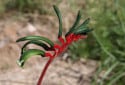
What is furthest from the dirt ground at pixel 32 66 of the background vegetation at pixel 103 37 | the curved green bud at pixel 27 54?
the curved green bud at pixel 27 54

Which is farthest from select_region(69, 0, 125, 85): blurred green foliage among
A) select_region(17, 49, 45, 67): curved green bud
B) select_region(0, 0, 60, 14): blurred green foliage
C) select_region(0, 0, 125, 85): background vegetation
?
select_region(17, 49, 45, 67): curved green bud

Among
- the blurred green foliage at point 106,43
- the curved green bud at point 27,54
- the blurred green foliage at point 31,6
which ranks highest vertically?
the blurred green foliage at point 31,6

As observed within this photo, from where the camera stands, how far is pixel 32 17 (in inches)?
129

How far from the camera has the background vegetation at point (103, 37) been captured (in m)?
2.54

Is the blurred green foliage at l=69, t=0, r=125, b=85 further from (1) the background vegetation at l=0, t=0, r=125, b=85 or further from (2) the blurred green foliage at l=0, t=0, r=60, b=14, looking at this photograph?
(2) the blurred green foliage at l=0, t=0, r=60, b=14

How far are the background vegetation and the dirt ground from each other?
0.08m

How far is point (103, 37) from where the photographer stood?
9.02ft

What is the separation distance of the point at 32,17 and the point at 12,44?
47 centimetres

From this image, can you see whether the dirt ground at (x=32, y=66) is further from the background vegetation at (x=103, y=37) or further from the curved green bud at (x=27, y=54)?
the curved green bud at (x=27, y=54)

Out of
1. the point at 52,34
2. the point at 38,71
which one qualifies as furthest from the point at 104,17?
the point at 38,71

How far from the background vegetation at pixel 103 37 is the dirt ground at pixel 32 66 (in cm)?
8

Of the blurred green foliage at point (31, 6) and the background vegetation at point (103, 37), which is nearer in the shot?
the background vegetation at point (103, 37)

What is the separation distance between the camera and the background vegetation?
254cm

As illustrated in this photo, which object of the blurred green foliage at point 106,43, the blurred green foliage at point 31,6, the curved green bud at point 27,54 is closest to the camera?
the curved green bud at point 27,54
